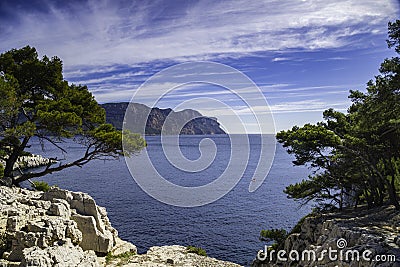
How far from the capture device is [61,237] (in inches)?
486

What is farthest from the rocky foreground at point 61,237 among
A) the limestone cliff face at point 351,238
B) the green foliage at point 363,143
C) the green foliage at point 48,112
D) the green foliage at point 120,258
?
the green foliage at point 363,143

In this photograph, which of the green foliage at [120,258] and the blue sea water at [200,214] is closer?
the green foliage at [120,258]

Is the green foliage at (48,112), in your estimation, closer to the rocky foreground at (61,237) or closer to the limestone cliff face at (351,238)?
the rocky foreground at (61,237)

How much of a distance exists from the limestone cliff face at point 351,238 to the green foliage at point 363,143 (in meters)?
2.30

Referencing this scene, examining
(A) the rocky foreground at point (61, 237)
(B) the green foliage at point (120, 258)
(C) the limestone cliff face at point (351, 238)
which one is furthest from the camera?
(B) the green foliage at point (120, 258)

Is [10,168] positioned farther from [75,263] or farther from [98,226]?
[75,263]

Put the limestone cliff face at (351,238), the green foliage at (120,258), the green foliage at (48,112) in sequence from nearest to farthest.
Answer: the limestone cliff face at (351,238), the green foliage at (120,258), the green foliage at (48,112)

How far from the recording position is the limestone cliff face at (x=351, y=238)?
33.9 ft

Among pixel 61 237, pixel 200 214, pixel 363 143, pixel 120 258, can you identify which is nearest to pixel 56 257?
pixel 61 237

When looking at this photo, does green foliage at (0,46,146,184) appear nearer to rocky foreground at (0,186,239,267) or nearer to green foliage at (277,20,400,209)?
rocky foreground at (0,186,239,267)

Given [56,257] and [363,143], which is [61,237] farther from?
[363,143]

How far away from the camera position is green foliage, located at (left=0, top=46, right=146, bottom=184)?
722 inches

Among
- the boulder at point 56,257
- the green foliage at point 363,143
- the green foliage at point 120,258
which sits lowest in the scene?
the green foliage at point 120,258

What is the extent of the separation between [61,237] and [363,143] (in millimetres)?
14521
